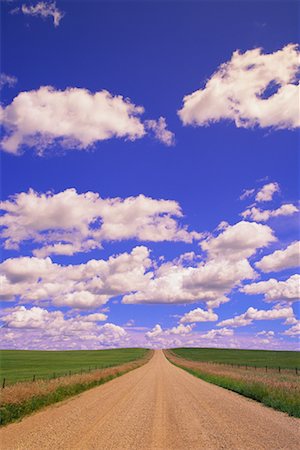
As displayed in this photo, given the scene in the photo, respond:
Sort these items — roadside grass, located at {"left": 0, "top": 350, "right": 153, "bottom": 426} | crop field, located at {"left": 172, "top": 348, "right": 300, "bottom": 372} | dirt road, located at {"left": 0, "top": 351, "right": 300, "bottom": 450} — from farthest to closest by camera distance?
crop field, located at {"left": 172, "top": 348, "right": 300, "bottom": 372} < roadside grass, located at {"left": 0, "top": 350, "right": 153, "bottom": 426} < dirt road, located at {"left": 0, "top": 351, "right": 300, "bottom": 450}

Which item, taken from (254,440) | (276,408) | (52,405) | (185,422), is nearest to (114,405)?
(52,405)

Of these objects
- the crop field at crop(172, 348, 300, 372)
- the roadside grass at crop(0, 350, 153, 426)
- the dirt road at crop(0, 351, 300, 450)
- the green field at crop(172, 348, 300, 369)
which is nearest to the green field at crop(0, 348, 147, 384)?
the roadside grass at crop(0, 350, 153, 426)

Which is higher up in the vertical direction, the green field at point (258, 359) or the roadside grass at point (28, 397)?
the roadside grass at point (28, 397)

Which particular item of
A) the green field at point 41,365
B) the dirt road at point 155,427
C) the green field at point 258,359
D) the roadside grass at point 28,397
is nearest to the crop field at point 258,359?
the green field at point 258,359

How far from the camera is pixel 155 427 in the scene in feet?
50.8

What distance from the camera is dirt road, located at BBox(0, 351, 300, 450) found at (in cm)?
1278

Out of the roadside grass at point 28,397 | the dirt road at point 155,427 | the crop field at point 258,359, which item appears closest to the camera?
the dirt road at point 155,427

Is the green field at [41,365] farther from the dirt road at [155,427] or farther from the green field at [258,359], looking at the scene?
the green field at [258,359]

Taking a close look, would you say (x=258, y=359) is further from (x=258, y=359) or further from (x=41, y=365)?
(x=41, y=365)

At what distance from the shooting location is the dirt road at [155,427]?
41.9ft

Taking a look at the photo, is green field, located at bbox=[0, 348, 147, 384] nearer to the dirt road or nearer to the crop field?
the dirt road

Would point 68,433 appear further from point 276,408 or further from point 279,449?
point 276,408

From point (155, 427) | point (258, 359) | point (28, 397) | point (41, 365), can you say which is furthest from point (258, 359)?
point (155, 427)

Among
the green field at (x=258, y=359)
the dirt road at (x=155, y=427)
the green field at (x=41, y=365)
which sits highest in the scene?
the dirt road at (x=155, y=427)
